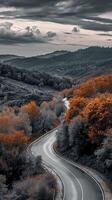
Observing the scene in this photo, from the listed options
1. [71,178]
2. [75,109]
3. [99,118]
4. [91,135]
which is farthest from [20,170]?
[75,109]

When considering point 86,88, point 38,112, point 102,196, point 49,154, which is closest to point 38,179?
point 102,196

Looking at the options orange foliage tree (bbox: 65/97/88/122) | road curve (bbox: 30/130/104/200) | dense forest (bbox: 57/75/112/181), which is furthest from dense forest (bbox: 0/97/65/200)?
orange foliage tree (bbox: 65/97/88/122)

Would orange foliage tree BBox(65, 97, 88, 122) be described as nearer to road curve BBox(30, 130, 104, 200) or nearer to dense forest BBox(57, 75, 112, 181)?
dense forest BBox(57, 75, 112, 181)

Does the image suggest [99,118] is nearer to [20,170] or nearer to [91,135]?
[91,135]

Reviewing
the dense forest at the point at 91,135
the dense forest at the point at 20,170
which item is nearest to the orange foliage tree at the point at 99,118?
the dense forest at the point at 91,135

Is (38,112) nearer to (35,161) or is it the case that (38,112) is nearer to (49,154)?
(49,154)

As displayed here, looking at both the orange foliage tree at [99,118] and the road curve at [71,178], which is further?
the orange foliage tree at [99,118]

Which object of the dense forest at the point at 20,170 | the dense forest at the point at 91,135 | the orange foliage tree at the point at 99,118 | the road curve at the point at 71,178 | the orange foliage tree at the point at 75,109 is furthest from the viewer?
the orange foliage tree at the point at 75,109

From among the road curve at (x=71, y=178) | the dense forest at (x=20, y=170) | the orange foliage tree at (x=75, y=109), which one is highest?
the orange foliage tree at (x=75, y=109)

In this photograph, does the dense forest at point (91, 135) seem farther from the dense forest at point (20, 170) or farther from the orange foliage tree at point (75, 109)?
the dense forest at point (20, 170)

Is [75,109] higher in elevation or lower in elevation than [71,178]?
higher
